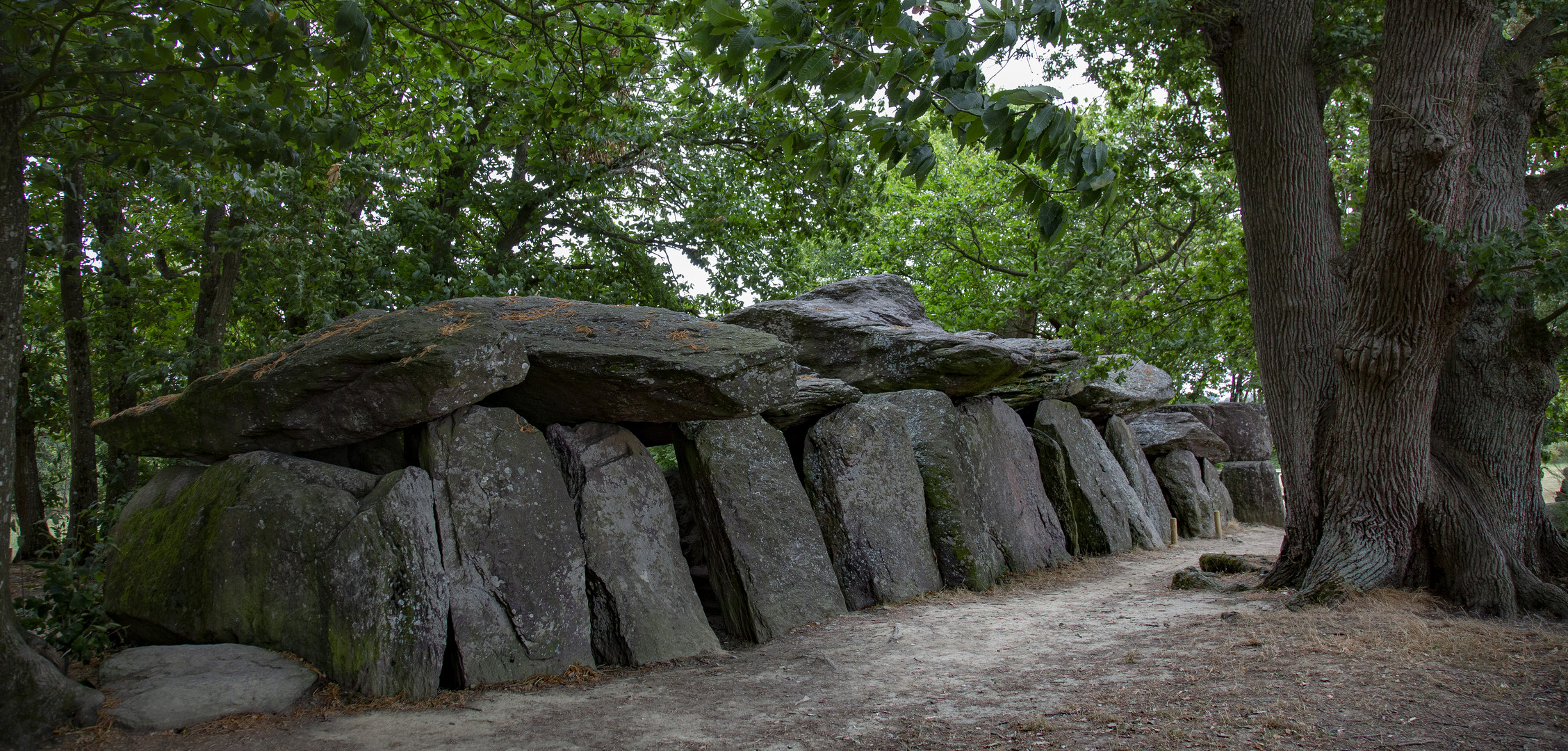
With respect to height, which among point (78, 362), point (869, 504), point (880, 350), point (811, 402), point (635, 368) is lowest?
point (869, 504)

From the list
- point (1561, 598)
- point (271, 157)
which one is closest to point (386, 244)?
point (271, 157)

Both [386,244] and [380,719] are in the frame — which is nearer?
[380,719]

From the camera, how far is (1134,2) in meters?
6.91

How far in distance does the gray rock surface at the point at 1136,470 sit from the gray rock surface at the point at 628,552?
26.3 feet

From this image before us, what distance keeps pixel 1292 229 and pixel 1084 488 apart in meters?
4.66

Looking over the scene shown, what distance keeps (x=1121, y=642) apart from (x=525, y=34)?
259 inches

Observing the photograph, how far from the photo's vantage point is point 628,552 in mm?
5898

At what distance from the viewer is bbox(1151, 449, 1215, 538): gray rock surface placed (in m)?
13.5

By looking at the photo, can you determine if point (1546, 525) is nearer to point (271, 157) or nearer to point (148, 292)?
point (271, 157)

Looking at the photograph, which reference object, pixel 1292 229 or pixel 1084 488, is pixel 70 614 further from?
pixel 1084 488

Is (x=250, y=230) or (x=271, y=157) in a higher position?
(x=250, y=230)

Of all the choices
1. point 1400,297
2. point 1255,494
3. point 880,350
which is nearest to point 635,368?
point 880,350

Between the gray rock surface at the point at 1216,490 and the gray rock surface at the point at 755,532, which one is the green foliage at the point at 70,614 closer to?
the gray rock surface at the point at 755,532

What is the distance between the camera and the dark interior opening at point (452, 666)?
500 cm
